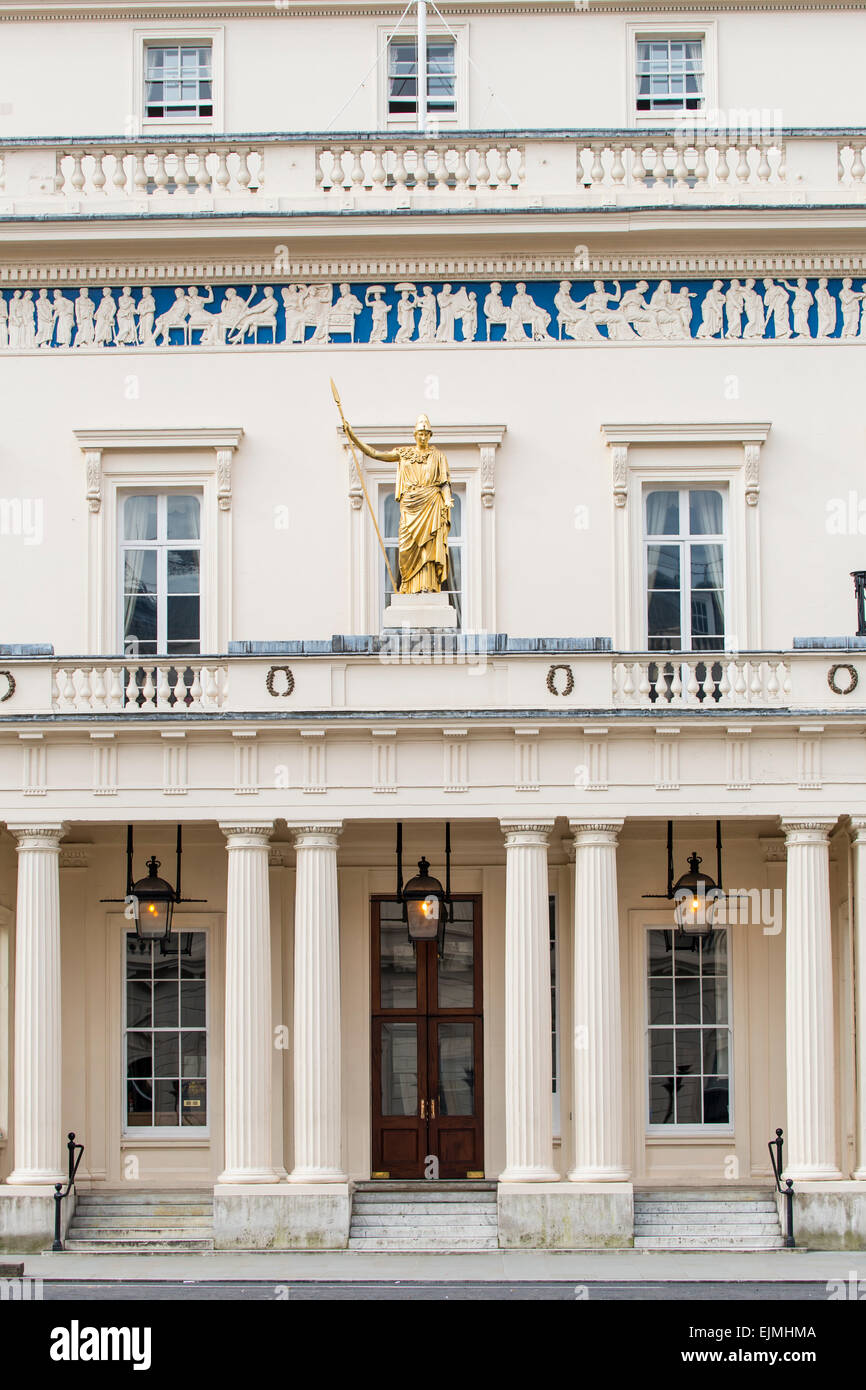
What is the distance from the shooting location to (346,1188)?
77.7 feet

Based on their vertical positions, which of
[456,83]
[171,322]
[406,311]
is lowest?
[171,322]

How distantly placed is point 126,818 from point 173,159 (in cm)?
889

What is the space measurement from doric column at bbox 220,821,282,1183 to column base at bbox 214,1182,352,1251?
24 cm

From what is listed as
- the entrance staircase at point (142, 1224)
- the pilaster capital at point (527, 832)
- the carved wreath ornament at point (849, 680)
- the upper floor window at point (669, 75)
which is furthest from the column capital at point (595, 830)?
the upper floor window at point (669, 75)

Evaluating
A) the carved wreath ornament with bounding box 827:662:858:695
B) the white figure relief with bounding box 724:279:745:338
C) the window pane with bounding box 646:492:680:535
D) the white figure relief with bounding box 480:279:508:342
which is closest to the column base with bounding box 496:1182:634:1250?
the carved wreath ornament with bounding box 827:662:858:695

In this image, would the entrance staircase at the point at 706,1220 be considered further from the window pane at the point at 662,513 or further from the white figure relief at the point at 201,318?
the white figure relief at the point at 201,318

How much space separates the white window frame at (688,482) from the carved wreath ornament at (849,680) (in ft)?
8.45

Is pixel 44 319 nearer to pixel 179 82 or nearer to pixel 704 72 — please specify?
pixel 179 82

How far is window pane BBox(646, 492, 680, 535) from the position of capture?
27.2 meters

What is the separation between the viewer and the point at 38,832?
79.1 feet

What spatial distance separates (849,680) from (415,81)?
441 inches

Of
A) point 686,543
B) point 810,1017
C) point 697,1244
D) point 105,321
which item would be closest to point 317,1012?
point 697,1244

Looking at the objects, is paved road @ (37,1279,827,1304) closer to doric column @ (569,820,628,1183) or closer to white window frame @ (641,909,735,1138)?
doric column @ (569,820,628,1183)

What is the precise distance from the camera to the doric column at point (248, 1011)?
23.7 metres
